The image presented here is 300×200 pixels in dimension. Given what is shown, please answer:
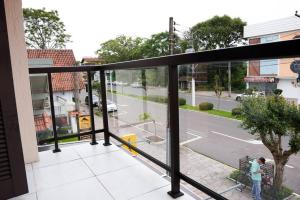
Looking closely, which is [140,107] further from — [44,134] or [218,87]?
[218,87]

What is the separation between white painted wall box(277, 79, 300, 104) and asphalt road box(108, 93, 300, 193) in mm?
223

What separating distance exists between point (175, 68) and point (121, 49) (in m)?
23.0

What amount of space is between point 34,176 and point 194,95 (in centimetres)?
173

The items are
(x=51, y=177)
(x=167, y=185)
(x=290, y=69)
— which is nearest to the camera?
(x=290, y=69)

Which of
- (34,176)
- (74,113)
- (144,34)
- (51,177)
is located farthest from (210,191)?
(144,34)

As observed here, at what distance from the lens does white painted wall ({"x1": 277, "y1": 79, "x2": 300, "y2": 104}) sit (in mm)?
953

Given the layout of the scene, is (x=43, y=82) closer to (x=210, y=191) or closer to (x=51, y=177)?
(x=51, y=177)

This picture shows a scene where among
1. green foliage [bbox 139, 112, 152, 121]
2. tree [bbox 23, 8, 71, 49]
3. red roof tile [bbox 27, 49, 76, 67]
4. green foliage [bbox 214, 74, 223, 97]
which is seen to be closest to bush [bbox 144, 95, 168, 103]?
green foliage [bbox 139, 112, 152, 121]

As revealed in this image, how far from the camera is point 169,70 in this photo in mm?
1571

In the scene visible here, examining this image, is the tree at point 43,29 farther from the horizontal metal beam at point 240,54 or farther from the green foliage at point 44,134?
the horizontal metal beam at point 240,54

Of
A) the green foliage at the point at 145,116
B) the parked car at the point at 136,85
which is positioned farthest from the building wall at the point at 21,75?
the green foliage at the point at 145,116

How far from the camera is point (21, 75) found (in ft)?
7.80

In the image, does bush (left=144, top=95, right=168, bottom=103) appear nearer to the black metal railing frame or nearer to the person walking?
the black metal railing frame

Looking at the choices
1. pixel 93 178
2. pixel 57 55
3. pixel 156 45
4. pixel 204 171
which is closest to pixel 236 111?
pixel 204 171
